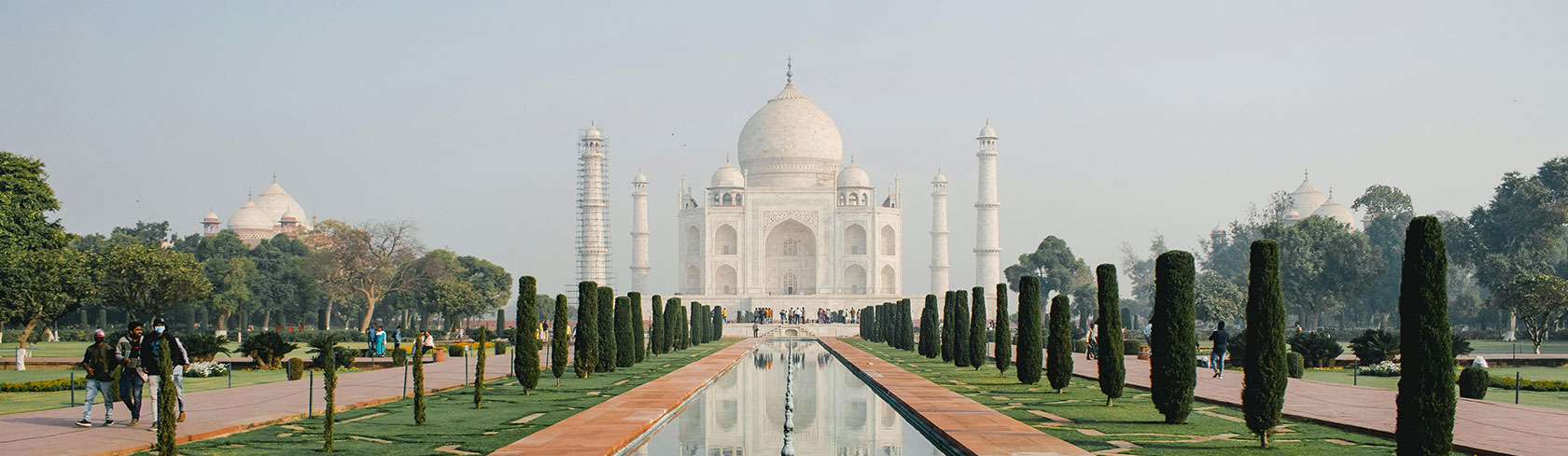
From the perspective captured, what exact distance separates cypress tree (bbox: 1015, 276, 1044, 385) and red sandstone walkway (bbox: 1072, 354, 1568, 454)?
62.5 inches

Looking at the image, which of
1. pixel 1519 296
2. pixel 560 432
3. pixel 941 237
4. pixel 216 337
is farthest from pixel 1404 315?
pixel 941 237

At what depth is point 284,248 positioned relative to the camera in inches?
2331

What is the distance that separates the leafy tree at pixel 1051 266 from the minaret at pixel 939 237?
16.1ft

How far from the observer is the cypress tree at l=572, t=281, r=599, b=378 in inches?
834

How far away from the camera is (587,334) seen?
21.2 metres

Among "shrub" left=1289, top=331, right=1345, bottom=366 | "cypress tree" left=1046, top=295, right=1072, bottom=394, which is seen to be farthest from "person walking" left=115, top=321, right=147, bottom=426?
"shrub" left=1289, top=331, right=1345, bottom=366

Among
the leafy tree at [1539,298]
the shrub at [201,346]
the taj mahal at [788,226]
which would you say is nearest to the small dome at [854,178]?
the taj mahal at [788,226]

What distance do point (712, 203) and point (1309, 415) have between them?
54.5 metres

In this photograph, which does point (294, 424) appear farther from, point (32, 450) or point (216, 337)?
point (216, 337)

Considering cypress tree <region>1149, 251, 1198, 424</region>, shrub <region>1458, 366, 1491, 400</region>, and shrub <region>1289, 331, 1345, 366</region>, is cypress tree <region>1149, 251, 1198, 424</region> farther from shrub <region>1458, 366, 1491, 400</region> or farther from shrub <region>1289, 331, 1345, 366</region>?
shrub <region>1289, 331, 1345, 366</region>

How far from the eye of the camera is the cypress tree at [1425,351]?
9.28 m

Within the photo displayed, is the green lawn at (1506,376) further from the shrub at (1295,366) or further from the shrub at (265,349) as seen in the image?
the shrub at (265,349)

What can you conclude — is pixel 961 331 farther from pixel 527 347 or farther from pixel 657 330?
pixel 527 347

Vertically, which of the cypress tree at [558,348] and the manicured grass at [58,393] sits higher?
the cypress tree at [558,348]
